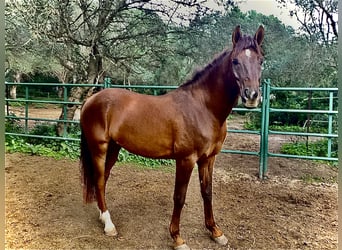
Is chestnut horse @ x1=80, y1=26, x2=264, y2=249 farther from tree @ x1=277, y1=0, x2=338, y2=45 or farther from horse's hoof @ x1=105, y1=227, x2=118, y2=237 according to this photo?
tree @ x1=277, y1=0, x2=338, y2=45

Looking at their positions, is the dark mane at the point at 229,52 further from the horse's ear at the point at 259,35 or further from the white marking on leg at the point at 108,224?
the white marking on leg at the point at 108,224

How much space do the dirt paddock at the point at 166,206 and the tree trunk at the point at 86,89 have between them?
0.77ft

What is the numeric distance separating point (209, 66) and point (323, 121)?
34.9 inches

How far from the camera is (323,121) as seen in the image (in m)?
1.77

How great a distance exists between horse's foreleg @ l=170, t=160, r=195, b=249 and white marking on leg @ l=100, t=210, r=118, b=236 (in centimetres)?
29

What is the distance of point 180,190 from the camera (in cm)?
131

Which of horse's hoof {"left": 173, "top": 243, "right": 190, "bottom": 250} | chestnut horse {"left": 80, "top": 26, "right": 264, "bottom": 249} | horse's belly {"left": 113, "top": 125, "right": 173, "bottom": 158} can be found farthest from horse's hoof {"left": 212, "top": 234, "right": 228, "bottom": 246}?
horse's belly {"left": 113, "top": 125, "right": 173, "bottom": 158}

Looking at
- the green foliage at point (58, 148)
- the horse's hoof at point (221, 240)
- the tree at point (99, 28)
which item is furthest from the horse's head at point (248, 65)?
the green foliage at point (58, 148)

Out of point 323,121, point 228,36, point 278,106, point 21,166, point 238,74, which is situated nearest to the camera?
point 238,74

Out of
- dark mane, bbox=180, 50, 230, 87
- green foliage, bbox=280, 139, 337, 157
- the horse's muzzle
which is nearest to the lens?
the horse's muzzle

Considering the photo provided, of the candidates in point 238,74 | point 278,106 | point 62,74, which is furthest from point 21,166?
point 278,106

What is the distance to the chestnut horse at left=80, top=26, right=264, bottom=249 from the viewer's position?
117 centimetres

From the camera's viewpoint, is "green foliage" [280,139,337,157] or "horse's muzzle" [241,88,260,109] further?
"green foliage" [280,139,337,157]

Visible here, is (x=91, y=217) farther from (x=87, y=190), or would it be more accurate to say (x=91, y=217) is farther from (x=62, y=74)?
(x=62, y=74)
